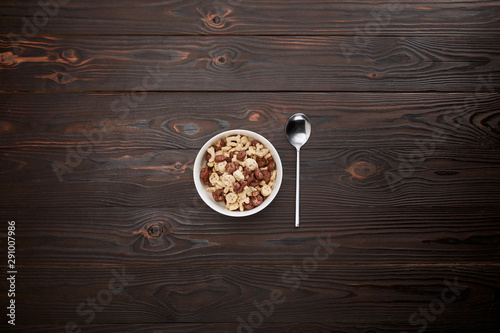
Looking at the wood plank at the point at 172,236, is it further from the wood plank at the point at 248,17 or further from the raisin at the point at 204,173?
the wood plank at the point at 248,17

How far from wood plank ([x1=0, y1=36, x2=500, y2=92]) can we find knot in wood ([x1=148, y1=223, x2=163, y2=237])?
17.3 inches

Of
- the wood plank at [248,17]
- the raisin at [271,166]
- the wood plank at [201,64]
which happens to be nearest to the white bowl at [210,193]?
the raisin at [271,166]

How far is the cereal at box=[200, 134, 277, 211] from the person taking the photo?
95 cm

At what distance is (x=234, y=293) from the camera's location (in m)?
1.04

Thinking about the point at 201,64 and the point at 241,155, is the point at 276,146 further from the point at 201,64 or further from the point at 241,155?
the point at 201,64

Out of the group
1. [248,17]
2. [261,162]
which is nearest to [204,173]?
[261,162]

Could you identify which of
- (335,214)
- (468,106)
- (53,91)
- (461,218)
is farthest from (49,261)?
(468,106)

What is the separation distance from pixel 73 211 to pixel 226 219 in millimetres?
493

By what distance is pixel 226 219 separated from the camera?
1.03 m

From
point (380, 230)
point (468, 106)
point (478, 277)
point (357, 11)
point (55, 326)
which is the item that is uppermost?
point (357, 11)

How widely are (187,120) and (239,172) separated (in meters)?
0.26

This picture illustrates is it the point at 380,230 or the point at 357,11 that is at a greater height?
the point at 357,11

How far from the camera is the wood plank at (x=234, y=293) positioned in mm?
1036

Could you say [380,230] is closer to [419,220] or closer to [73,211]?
[419,220]
